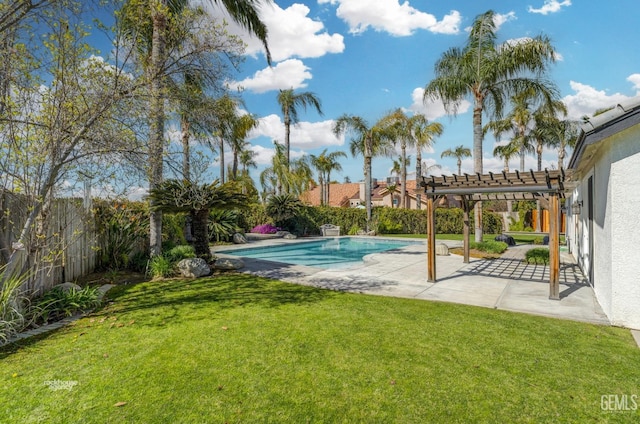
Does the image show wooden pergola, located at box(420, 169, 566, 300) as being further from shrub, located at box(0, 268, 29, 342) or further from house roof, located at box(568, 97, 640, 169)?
shrub, located at box(0, 268, 29, 342)

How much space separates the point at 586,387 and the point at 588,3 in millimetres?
11495

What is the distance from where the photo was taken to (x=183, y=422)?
280cm

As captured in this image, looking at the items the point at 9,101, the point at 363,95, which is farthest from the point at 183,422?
the point at 363,95

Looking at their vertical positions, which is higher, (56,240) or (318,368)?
(56,240)

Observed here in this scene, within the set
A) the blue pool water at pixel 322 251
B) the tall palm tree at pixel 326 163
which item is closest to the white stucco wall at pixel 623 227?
the blue pool water at pixel 322 251

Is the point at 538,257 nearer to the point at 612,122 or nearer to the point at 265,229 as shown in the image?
the point at 612,122

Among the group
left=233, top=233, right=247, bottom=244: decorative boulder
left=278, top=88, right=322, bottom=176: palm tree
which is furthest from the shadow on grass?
left=278, top=88, right=322, bottom=176: palm tree

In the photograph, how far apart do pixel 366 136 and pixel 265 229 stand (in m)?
10.6

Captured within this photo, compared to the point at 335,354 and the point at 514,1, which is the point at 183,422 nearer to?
the point at 335,354

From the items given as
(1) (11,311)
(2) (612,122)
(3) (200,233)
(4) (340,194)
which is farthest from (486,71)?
(4) (340,194)

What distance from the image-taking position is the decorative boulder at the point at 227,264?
10.2 meters

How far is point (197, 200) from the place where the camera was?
28.2ft

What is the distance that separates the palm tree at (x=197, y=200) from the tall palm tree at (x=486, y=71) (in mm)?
11229

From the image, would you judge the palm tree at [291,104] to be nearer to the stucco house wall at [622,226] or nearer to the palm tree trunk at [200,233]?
the palm tree trunk at [200,233]
